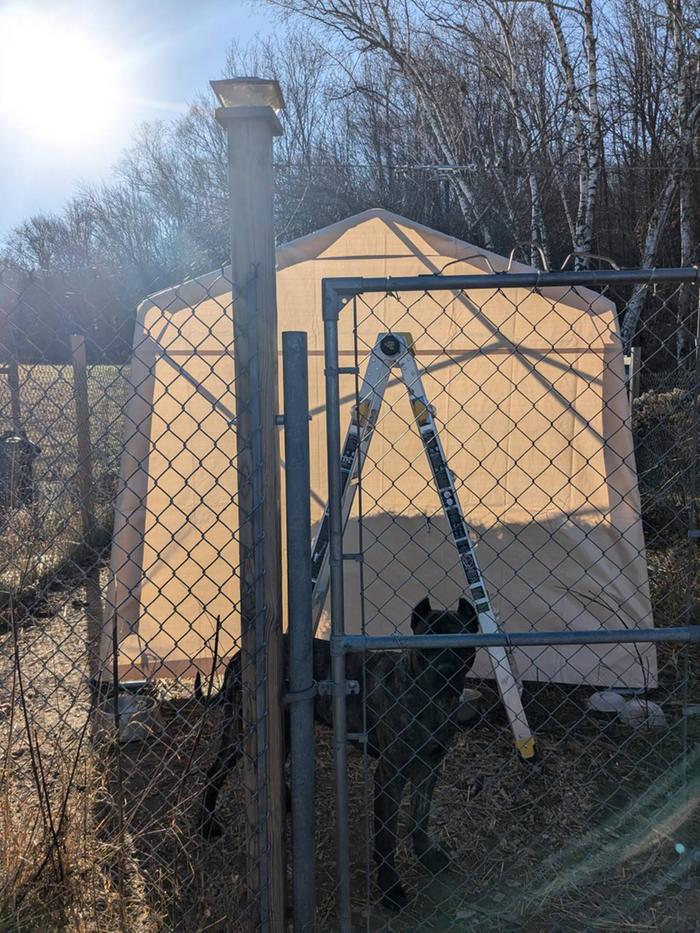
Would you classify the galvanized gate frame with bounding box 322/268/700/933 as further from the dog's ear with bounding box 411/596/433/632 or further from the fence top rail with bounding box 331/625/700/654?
the dog's ear with bounding box 411/596/433/632

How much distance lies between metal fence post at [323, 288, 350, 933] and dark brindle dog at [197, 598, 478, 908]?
70 cm

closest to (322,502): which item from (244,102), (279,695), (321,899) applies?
(321,899)

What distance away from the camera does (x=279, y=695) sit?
2.12 meters

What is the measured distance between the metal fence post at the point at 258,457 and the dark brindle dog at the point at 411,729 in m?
0.80

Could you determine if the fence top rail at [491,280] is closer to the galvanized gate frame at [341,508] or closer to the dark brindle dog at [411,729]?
the galvanized gate frame at [341,508]

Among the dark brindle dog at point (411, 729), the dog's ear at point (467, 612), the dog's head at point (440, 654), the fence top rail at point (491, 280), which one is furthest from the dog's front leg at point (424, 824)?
the fence top rail at point (491, 280)

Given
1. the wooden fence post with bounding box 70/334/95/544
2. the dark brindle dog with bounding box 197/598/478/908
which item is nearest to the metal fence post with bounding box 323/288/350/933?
the dark brindle dog with bounding box 197/598/478/908

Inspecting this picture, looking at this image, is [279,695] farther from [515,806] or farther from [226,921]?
[515,806]

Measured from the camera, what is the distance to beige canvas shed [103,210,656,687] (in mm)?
4582

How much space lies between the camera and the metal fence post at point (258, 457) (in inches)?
73.8

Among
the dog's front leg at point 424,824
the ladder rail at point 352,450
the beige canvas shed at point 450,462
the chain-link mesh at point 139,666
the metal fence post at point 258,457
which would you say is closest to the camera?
the metal fence post at point 258,457

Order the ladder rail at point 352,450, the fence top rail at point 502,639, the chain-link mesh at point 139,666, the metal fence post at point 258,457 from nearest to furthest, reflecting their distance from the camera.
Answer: the metal fence post at point 258,457
the fence top rail at point 502,639
the chain-link mesh at point 139,666
the ladder rail at point 352,450

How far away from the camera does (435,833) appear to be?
3434mm

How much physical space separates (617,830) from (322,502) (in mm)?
2366
